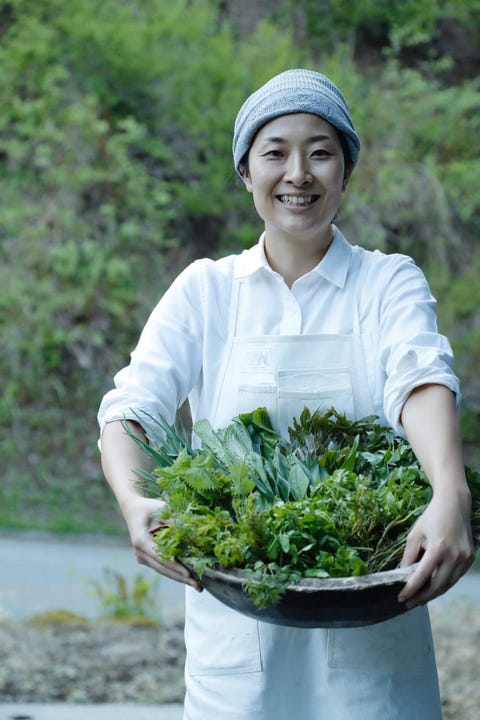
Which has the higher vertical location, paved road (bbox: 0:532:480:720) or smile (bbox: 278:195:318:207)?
smile (bbox: 278:195:318:207)

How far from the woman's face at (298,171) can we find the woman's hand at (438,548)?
58cm

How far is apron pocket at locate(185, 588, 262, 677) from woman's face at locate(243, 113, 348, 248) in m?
0.70

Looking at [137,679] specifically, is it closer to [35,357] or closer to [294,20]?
[35,357]

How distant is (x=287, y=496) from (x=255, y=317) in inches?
16.9

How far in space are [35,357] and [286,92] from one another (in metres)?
5.74

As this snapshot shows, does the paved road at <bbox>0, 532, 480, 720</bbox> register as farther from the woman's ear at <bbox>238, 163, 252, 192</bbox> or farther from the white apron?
the woman's ear at <bbox>238, 163, 252, 192</bbox>

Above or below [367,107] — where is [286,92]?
below

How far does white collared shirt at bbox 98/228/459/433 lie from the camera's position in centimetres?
183

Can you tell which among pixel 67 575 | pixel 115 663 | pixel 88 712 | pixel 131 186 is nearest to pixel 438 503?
pixel 88 712

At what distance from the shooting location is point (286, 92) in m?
1.81

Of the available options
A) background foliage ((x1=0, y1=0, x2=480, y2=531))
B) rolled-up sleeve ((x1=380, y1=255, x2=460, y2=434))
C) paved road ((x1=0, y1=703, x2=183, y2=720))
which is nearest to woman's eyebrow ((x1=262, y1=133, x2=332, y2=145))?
rolled-up sleeve ((x1=380, y1=255, x2=460, y2=434))

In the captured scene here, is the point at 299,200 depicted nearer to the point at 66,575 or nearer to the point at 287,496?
the point at 287,496

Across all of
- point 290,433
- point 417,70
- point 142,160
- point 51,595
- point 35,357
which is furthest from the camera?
point 417,70

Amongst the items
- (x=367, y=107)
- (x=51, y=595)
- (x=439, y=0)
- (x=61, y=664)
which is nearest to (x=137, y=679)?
(x=61, y=664)
